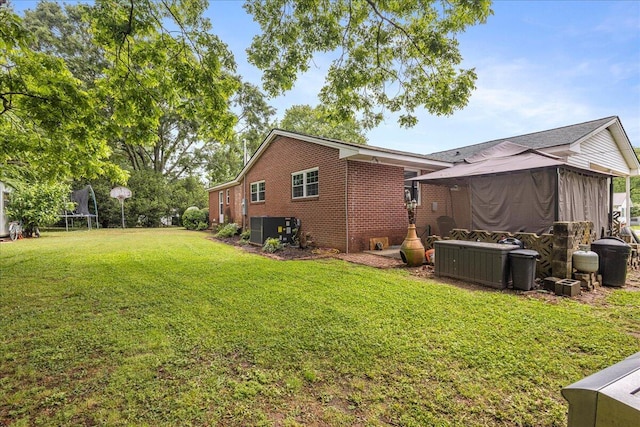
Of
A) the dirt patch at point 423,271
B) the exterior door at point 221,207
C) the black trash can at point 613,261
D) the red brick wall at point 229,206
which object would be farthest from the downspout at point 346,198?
the exterior door at point 221,207

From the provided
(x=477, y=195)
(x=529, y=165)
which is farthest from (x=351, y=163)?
(x=529, y=165)

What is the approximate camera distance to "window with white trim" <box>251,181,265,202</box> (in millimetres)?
14655

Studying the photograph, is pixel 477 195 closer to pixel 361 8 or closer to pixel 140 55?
pixel 361 8

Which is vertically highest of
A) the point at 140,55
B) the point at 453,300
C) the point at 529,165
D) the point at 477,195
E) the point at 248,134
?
the point at 248,134

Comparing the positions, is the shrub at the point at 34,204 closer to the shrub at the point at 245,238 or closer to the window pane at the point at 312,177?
the shrub at the point at 245,238

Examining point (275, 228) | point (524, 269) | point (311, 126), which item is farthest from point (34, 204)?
point (311, 126)

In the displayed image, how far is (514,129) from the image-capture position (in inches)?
784

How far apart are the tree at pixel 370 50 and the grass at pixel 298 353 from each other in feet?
15.1

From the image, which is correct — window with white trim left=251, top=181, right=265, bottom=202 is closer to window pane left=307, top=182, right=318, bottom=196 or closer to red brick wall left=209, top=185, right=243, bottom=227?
red brick wall left=209, top=185, right=243, bottom=227

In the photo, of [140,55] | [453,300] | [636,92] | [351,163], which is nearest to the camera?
[453,300]

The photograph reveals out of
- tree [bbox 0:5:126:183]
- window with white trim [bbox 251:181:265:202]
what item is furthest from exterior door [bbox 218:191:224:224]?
tree [bbox 0:5:126:183]

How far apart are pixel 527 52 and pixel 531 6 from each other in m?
2.51

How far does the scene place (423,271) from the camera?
265 inches

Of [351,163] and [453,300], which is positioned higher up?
[351,163]
